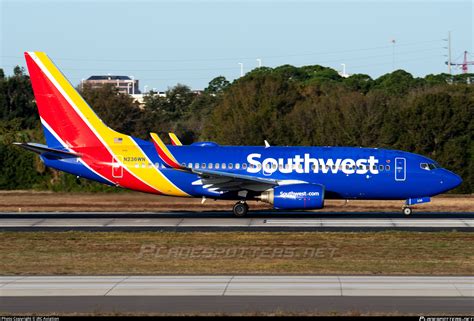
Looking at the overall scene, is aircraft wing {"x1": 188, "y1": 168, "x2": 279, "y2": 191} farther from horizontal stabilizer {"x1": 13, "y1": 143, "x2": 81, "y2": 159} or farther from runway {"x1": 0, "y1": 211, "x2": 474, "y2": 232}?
horizontal stabilizer {"x1": 13, "y1": 143, "x2": 81, "y2": 159}

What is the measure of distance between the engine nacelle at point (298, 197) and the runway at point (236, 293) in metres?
14.9

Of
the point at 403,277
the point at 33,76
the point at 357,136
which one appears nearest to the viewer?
the point at 403,277

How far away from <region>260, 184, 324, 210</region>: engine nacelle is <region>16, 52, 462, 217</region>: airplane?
0.96 m

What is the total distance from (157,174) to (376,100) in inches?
1247

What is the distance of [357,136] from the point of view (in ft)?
210

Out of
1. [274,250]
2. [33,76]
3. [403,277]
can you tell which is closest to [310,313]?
[403,277]

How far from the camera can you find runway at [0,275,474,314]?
719 inches

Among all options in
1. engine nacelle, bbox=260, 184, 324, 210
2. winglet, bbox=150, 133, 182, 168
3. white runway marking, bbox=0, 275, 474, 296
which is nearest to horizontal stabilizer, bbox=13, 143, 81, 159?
winglet, bbox=150, 133, 182, 168

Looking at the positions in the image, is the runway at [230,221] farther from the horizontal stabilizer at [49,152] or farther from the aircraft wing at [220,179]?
the horizontal stabilizer at [49,152]

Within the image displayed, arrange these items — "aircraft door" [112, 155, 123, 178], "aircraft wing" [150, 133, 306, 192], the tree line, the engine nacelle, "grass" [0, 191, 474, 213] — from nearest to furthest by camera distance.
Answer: the engine nacelle, "aircraft wing" [150, 133, 306, 192], "aircraft door" [112, 155, 123, 178], "grass" [0, 191, 474, 213], the tree line

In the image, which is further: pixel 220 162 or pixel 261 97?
pixel 261 97

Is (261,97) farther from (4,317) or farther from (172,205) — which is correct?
(4,317)

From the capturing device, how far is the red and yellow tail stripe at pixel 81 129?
3966 centimetres

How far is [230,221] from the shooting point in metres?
37.4
